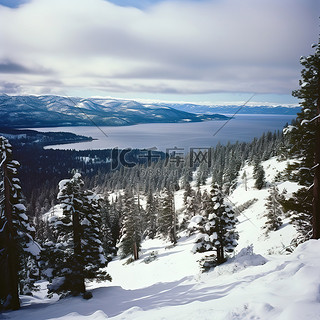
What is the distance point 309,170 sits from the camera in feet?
36.9

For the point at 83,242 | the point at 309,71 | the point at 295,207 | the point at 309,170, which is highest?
the point at 309,71

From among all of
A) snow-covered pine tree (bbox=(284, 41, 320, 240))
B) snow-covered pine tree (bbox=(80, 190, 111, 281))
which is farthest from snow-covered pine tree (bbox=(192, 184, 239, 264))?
snow-covered pine tree (bbox=(80, 190, 111, 281))

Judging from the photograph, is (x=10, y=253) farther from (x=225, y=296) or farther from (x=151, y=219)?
(x=151, y=219)

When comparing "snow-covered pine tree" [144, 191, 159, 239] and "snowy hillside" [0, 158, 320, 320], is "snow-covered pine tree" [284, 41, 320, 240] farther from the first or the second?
"snow-covered pine tree" [144, 191, 159, 239]

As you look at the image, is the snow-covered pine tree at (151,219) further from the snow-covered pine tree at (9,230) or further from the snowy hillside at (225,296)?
the snow-covered pine tree at (9,230)

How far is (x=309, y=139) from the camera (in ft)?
36.2

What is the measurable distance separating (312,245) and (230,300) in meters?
5.69

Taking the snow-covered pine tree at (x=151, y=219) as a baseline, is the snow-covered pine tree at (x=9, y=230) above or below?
above

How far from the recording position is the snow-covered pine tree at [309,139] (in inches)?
409

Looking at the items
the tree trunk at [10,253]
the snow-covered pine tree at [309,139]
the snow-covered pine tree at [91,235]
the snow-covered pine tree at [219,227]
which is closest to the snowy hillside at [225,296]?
the tree trunk at [10,253]

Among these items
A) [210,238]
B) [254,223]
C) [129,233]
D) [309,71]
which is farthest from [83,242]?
[254,223]

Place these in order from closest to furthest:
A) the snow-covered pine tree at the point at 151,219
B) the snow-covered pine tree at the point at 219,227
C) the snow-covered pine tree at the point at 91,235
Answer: the snow-covered pine tree at the point at 91,235 < the snow-covered pine tree at the point at 219,227 < the snow-covered pine tree at the point at 151,219

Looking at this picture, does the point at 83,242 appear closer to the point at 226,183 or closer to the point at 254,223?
the point at 254,223

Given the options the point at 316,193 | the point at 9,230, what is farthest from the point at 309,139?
the point at 9,230
